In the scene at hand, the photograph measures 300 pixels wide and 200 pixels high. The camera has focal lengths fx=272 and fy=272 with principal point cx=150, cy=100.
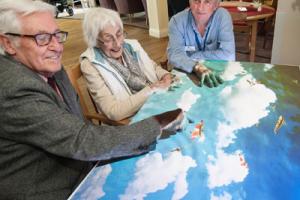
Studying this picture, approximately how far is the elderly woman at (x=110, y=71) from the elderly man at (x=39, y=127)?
44 centimetres

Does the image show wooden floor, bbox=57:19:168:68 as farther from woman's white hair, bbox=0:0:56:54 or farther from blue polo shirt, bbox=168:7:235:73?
woman's white hair, bbox=0:0:56:54

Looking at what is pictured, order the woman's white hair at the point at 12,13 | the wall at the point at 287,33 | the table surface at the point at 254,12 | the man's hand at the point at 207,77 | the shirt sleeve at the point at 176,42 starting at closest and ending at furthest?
the woman's white hair at the point at 12,13, the man's hand at the point at 207,77, the shirt sleeve at the point at 176,42, the wall at the point at 287,33, the table surface at the point at 254,12

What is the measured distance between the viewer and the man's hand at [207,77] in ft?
4.78

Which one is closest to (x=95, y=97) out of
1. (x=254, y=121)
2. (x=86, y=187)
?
(x=86, y=187)

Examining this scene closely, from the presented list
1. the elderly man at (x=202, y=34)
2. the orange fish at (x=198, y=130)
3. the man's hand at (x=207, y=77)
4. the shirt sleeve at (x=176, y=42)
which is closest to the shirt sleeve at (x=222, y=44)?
the elderly man at (x=202, y=34)

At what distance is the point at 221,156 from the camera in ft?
3.05

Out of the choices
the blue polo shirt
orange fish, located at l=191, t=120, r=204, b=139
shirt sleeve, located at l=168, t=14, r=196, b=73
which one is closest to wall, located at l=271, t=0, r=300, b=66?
the blue polo shirt

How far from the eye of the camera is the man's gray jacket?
0.85m

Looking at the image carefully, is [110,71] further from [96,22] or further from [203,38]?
[203,38]

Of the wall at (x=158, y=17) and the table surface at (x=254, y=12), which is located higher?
the table surface at (x=254, y=12)

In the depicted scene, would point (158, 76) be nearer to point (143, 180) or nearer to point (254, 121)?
point (254, 121)

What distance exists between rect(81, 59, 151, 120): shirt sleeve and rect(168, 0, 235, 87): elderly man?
427 mm

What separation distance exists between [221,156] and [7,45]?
0.84 meters

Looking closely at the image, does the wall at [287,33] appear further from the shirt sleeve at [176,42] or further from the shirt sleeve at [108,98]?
the shirt sleeve at [108,98]
